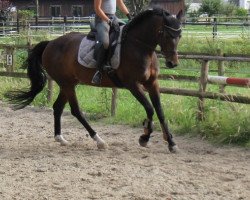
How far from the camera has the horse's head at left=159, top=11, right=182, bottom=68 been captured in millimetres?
7242

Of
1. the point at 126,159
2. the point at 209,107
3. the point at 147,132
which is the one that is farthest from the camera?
the point at 209,107

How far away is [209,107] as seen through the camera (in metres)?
8.62

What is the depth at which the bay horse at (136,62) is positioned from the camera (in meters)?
7.34

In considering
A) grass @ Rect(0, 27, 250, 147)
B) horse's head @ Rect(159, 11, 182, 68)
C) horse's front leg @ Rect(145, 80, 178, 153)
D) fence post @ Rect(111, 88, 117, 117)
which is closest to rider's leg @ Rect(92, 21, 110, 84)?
horse's front leg @ Rect(145, 80, 178, 153)

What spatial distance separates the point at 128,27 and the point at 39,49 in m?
2.07

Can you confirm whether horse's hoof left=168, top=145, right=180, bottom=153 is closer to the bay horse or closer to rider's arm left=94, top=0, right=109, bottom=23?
the bay horse

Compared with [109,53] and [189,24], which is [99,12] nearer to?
[109,53]

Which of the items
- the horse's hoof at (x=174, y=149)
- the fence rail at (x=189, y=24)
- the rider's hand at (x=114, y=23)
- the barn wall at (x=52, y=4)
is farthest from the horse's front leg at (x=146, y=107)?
the barn wall at (x=52, y=4)

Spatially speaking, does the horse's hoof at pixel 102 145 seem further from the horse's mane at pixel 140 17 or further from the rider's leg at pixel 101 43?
the horse's mane at pixel 140 17

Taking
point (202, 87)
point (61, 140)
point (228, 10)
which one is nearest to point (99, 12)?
point (61, 140)

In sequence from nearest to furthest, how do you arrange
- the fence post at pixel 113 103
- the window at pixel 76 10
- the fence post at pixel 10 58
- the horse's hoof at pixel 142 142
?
the horse's hoof at pixel 142 142
the fence post at pixel 113 103
the fence post at pixel 10 58
the window at pixel 76 10

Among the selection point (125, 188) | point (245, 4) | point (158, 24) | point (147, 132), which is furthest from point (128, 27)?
point (245, 4)

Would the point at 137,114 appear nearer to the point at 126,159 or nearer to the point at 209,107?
the point at 209,107

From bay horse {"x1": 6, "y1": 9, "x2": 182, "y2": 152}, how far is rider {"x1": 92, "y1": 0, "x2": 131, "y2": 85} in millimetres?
193
